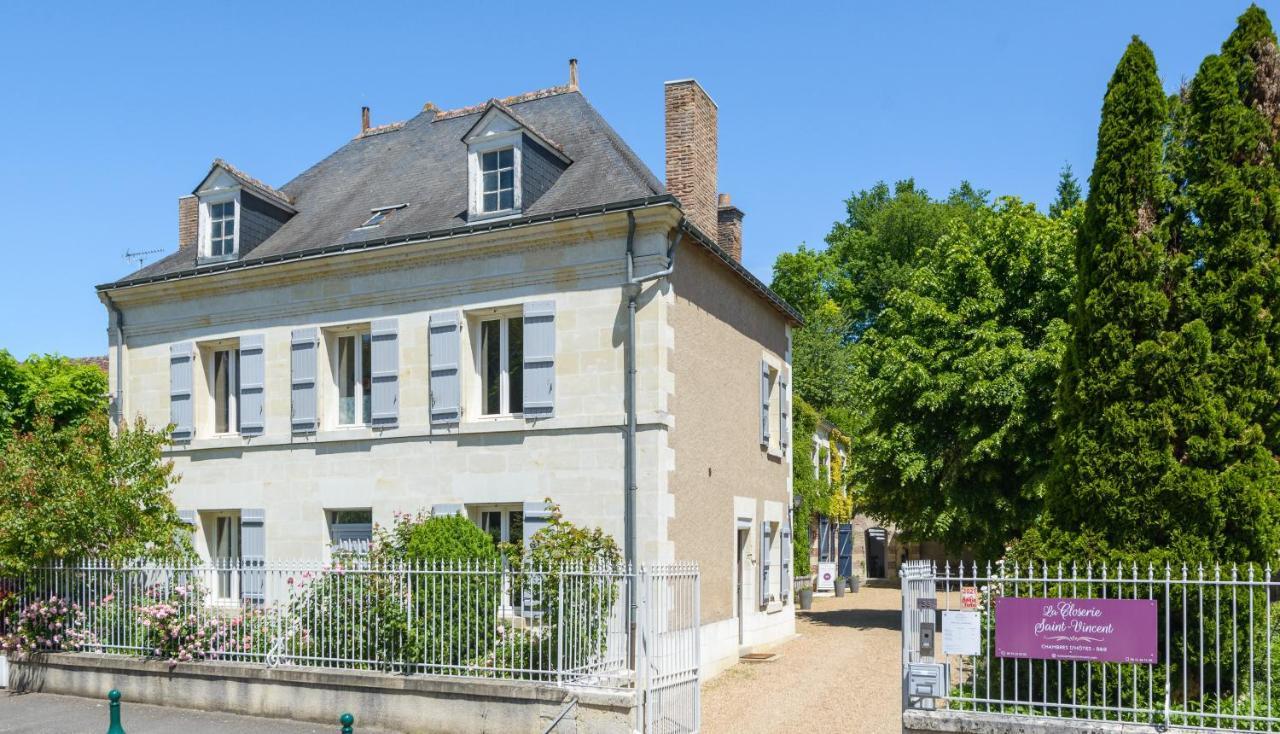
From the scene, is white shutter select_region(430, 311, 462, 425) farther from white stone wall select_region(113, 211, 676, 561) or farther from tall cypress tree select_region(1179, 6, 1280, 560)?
tall cypress tree select_region(1179, 6, 1280, 560)

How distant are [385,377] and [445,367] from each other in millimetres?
1047

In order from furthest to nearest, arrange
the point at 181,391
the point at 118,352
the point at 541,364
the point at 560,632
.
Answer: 1. the point at 118,352
2. the point at 181,391
3. the point at 541,364
4. the point at 560,632

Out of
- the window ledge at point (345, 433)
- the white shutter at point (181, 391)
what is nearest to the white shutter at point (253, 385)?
the white shutter at point (181, 391)

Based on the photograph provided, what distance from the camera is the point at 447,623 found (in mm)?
10789

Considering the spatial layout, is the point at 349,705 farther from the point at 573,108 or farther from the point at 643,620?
the point at 573,108

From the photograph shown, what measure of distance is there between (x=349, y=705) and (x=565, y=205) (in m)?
6.77

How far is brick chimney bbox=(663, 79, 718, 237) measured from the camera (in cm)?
1491

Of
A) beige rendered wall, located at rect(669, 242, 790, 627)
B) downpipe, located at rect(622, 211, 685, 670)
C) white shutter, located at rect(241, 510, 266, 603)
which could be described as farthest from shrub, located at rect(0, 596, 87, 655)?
beige rendered wall, located at rect(669, 242, 790, 627)

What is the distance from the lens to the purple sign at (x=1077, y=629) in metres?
8.26

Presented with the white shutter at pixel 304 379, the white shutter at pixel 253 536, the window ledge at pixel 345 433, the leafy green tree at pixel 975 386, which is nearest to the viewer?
the window ledge at pixel 345 433

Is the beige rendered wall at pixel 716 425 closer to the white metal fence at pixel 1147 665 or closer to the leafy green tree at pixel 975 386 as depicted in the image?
the leafy green tree at pixel 975 386

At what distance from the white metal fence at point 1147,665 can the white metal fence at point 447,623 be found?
8.13 feet

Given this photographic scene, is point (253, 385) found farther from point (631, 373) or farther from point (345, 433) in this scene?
point (631, 373)

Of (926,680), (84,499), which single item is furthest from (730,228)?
(926,680)
